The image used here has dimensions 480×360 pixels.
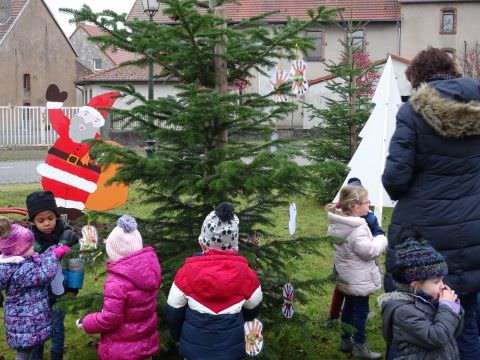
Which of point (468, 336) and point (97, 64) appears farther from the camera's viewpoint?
point (97, 64)

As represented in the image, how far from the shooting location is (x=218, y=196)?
409 cm

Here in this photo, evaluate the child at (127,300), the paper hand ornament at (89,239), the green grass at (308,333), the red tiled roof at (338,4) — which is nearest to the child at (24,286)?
the paper hand ornament at (89,239)

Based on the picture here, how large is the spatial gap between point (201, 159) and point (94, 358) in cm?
191

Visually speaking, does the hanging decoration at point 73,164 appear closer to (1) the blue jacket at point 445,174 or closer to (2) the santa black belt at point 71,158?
(2) the santa black belt at point 71,158

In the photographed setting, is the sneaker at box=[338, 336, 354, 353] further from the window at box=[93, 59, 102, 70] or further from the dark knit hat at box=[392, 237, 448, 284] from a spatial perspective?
the window at box=[93, 59, 102, 70]

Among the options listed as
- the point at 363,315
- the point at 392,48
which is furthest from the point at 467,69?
the point at 363,315

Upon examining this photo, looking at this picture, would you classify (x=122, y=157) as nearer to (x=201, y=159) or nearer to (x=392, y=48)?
(x=201, y=159)

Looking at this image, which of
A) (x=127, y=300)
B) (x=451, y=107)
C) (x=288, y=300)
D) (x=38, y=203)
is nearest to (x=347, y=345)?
(x=288, y=300)

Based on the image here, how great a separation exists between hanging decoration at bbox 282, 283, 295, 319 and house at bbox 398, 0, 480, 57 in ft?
123

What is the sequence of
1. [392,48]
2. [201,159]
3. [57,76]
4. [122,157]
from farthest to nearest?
[57,76] < [392,48] < [201,159] < [122,157]

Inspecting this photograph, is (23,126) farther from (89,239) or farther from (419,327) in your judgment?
(419,327)

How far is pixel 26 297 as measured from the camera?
13.2 ft

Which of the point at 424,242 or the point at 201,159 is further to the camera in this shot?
the point at 201,159

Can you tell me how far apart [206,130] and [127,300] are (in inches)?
51.8
